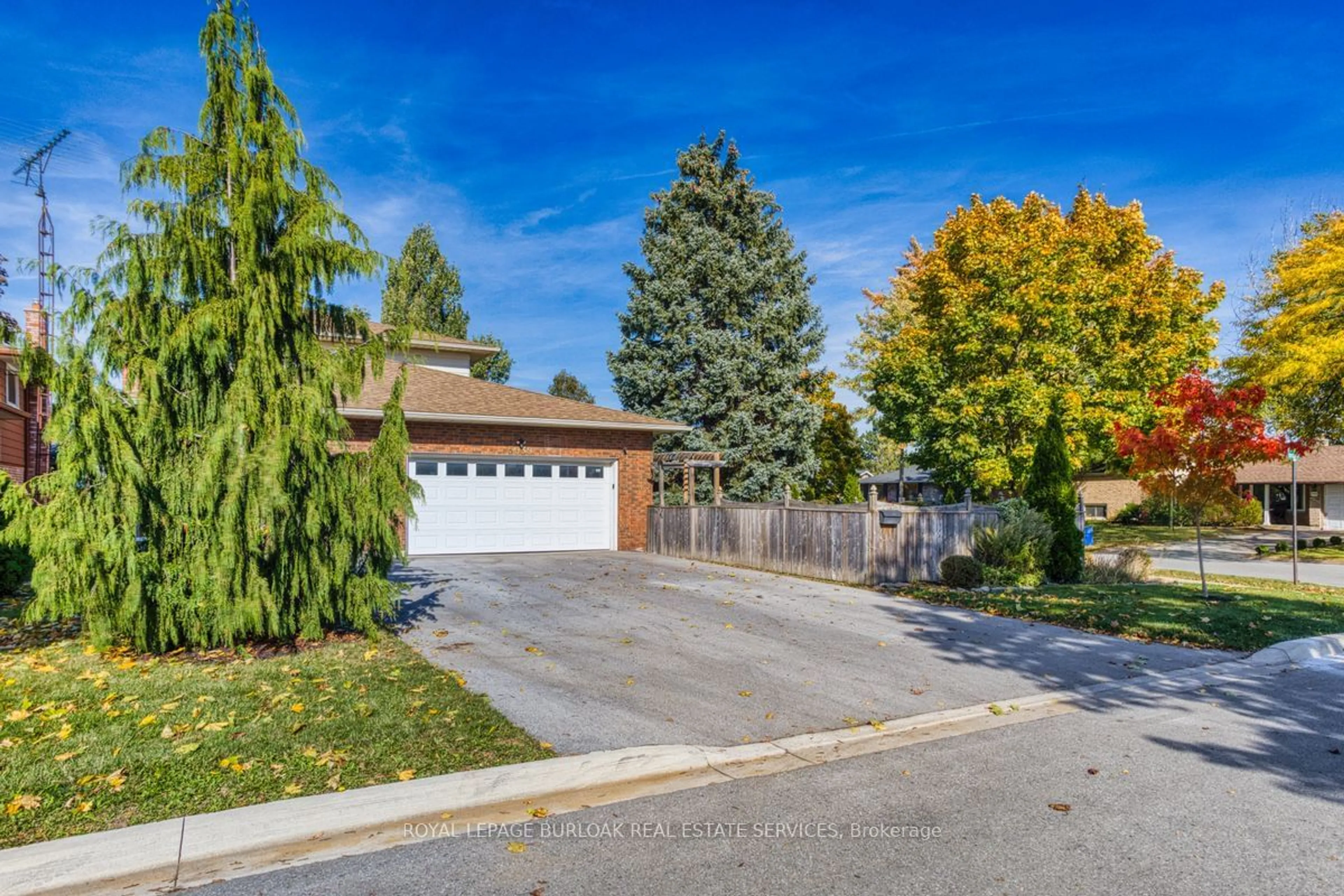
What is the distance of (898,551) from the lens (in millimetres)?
12672

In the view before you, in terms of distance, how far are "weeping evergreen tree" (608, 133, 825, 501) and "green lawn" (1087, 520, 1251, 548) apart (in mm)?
11109

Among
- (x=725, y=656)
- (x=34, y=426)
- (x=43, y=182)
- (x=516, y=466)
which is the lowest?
(x=725, y=656)

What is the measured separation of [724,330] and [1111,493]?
29824mm

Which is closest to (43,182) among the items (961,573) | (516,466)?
Result: (516,466)

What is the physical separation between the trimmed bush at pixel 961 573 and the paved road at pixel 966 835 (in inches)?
271

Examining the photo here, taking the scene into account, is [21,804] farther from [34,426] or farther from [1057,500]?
[34,426]

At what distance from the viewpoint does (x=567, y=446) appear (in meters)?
17.2

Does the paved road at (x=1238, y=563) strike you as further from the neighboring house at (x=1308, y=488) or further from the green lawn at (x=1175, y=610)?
the neighboring house at (x=1308, y=488)

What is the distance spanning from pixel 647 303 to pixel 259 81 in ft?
54.3

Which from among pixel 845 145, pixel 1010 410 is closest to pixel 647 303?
pixel 845 145

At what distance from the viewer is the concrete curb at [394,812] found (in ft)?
10.6

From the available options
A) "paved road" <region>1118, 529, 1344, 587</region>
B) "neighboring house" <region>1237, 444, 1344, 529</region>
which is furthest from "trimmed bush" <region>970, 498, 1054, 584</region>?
"neighboring house" <region>1237, 444, 1344, 529</region>

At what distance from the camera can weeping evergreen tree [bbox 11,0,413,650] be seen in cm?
625

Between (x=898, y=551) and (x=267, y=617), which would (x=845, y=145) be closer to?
(x=898, y=551)
